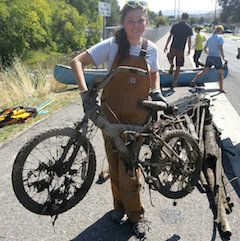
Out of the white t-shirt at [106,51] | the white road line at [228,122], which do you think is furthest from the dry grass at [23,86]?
the white t-shirt at [106,51]

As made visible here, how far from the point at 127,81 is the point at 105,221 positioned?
158 cm

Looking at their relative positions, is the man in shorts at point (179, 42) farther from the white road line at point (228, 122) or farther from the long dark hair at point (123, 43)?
the long dark hair at point (123, 43)

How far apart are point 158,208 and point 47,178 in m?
1.47

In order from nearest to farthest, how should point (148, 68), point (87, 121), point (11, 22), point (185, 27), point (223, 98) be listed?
point (87, 121) < point (148, 68) < point (223, 98) < point (185, 27) < point (11, 22)

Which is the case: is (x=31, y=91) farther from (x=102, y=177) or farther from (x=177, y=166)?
(x=177, y=166)

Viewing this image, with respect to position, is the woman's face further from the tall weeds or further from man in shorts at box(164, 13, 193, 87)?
man in shorts at box(164, 13, 193, 87)

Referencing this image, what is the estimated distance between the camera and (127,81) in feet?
10.7

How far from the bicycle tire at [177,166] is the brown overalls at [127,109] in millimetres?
310

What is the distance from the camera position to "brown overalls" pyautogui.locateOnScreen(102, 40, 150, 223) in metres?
3.26

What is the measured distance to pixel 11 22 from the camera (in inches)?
1240

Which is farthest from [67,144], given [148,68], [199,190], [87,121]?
[199,190]

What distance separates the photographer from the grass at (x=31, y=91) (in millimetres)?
9758

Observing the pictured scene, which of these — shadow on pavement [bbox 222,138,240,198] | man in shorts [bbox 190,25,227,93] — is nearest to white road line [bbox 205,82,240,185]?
shadow on pavement [bbox 222,138,240,198]

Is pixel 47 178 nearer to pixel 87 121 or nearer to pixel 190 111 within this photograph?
pixel 87 121
